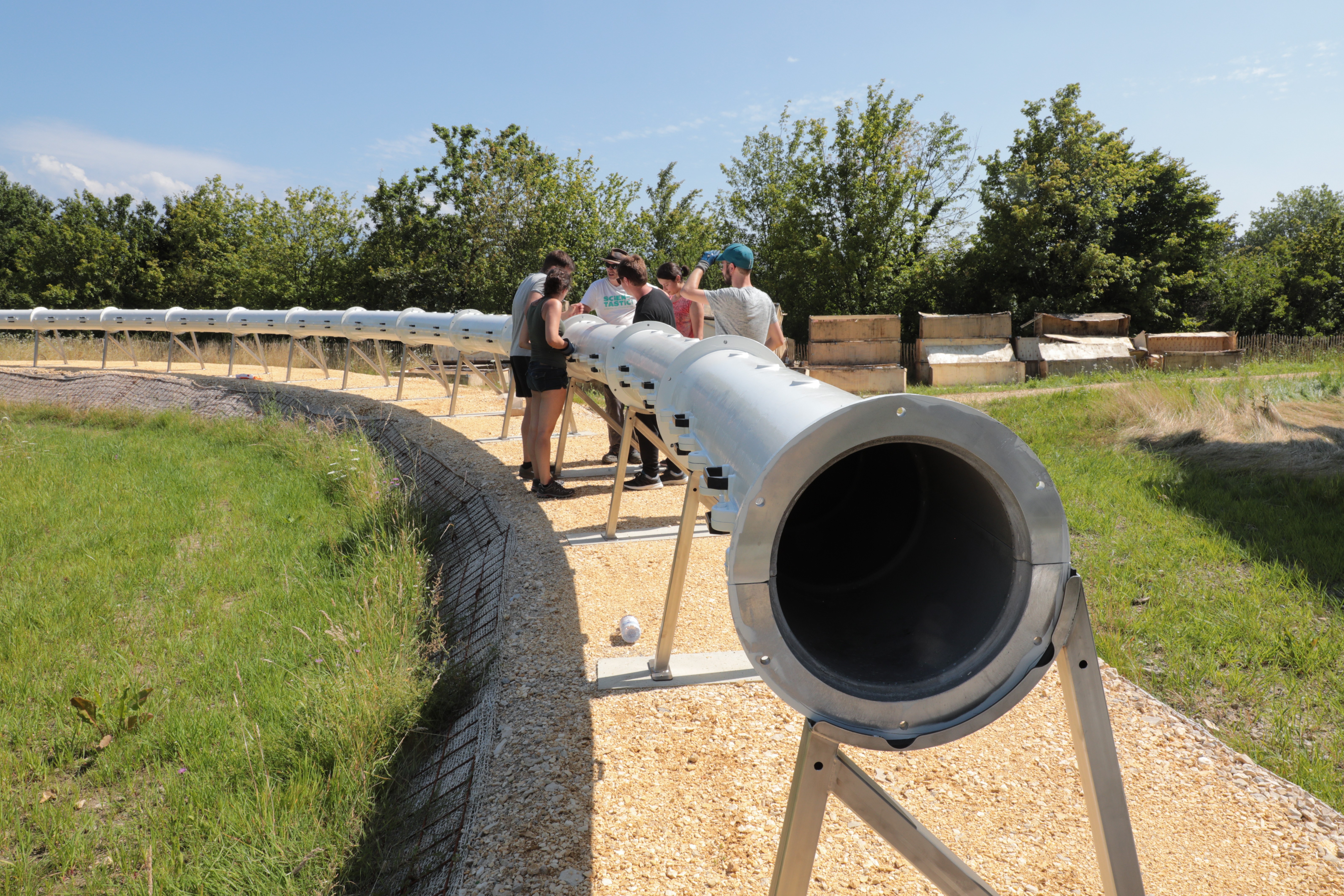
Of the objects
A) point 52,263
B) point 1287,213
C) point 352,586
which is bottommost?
point 352,586

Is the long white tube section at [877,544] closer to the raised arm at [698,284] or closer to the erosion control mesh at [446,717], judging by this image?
the erosion control mesh at [446,717]

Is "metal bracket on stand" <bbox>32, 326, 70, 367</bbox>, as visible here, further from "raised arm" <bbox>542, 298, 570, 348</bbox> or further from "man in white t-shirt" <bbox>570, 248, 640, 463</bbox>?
"raised arm" <bbox>542, 298, 570, 348</bbox>

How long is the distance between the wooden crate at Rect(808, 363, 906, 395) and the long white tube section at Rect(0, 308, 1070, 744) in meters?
18.2

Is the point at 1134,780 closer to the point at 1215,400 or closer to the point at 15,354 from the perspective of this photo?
the point at 1215,400

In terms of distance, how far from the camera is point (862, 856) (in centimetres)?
252

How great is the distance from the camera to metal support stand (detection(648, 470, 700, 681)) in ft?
10.1

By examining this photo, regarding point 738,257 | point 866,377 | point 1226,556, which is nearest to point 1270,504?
point 1226,556

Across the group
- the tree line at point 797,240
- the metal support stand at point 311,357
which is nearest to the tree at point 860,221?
the tree line at point 797,240

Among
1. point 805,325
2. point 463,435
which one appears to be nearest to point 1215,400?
point 463,435

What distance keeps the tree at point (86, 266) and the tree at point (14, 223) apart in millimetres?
319

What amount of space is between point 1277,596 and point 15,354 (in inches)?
1076

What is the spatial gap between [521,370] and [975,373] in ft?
58.0

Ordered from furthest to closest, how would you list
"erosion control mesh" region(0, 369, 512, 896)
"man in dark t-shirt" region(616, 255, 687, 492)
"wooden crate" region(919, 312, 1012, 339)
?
"wooden crate" region(919, 312, 1012, 339), "man in dark t-shirt" region(616, 255, 687, 492), "erosion control mesh" region(0, 369, 512, 896)

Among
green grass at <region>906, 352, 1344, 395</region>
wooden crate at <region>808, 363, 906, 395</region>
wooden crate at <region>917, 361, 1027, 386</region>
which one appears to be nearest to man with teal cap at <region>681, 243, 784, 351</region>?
green grass at <region>906, 352, 1344, 395</region>
